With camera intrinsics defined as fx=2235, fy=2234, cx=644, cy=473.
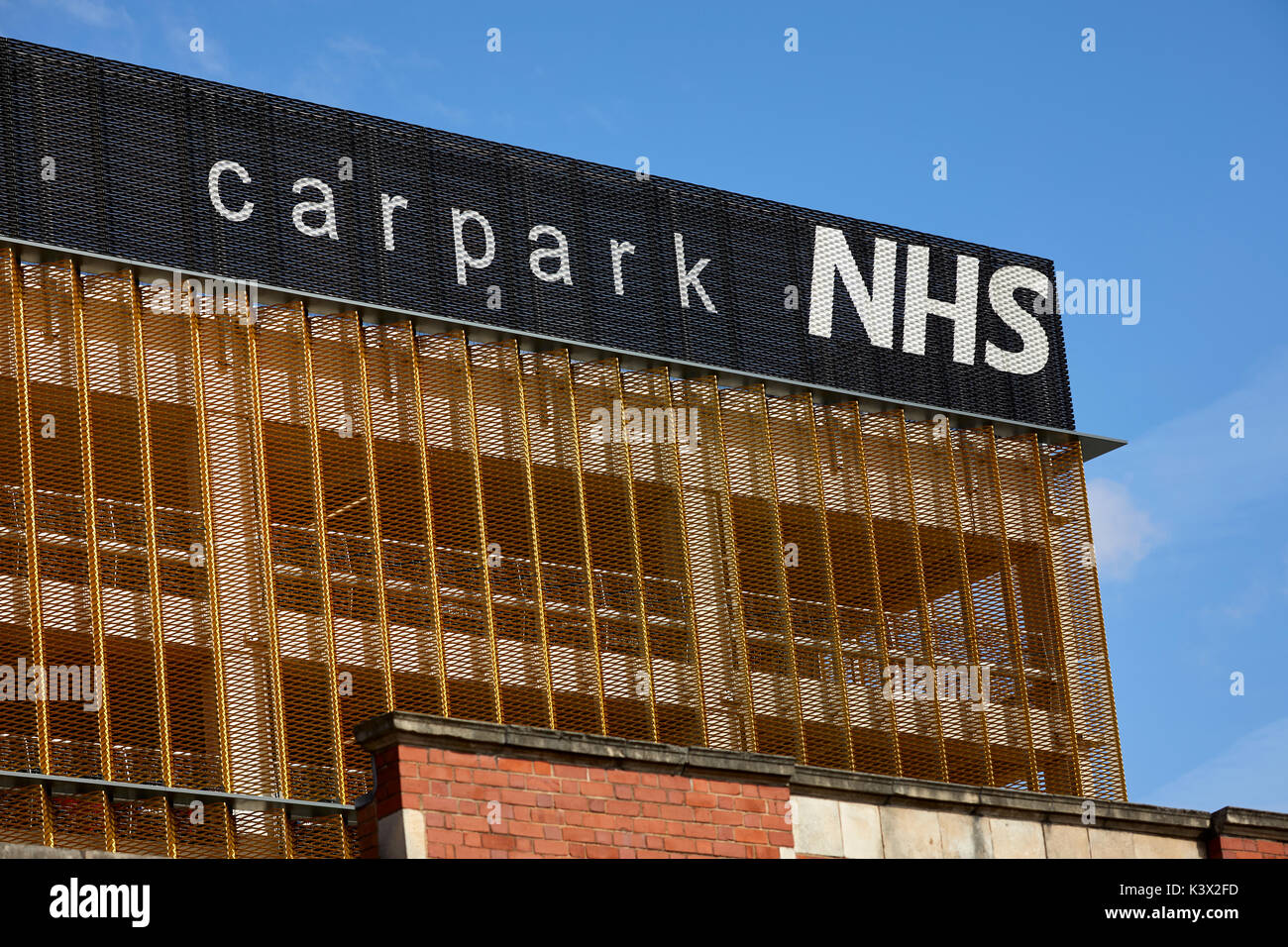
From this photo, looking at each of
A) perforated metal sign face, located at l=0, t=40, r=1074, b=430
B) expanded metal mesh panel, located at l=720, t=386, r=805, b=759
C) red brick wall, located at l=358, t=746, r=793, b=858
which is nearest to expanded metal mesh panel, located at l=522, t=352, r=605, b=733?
perforated metal sign face, located at l=0, t=40, r=1074, b=430

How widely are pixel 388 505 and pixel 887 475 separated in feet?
32.6

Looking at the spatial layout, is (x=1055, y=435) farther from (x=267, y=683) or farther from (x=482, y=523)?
(x=267, y=683)

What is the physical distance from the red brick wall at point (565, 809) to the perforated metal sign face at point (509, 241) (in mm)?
19922

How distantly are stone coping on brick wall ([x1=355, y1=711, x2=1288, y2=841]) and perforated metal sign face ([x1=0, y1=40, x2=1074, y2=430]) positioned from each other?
19.8 m

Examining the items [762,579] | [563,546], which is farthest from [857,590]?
[563,546]

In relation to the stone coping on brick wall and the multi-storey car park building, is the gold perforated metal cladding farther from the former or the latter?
the stone coping on brick wall

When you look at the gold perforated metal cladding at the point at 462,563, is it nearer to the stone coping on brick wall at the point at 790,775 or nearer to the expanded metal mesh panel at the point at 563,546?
the expanded metal mesh panel at the point at 563,546

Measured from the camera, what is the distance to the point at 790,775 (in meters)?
15.4

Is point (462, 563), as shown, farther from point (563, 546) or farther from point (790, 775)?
point (790, 775)

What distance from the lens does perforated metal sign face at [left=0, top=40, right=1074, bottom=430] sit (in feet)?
108

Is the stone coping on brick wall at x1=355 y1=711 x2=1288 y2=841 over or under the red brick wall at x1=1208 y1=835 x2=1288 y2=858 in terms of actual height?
over

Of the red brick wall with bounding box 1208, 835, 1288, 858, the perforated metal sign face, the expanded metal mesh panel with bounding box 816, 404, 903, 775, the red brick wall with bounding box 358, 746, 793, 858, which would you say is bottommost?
the red brick wall with bounding box 1208, 835, 1288, 858

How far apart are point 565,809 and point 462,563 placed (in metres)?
19.6

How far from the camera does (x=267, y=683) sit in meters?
31.5
